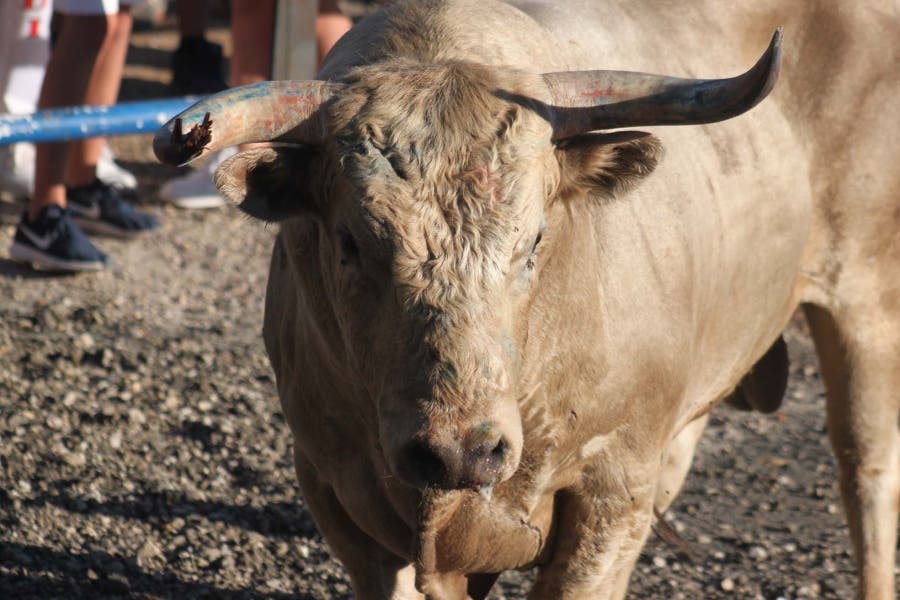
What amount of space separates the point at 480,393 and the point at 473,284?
24cm

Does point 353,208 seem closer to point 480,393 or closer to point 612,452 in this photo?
point 480,393

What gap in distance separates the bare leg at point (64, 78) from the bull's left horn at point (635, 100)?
14.0 feet

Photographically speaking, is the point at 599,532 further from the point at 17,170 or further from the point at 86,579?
the point at 17,170

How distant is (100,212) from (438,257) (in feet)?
17.2

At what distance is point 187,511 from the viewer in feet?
16.4

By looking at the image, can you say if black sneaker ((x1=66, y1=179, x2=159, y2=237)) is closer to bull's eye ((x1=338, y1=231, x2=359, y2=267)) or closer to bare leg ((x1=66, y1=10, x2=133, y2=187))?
bare leg ((x1=66, y1=10, x2=133, y2=187))

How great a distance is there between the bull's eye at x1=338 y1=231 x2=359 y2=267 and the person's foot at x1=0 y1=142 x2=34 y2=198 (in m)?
5.38

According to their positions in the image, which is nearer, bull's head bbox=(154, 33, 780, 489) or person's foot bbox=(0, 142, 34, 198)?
bull's head bbox=(154, 33, 780, 489)

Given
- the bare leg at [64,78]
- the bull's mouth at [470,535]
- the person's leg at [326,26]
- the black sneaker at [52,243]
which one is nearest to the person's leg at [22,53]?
the bare leg at [64,78]

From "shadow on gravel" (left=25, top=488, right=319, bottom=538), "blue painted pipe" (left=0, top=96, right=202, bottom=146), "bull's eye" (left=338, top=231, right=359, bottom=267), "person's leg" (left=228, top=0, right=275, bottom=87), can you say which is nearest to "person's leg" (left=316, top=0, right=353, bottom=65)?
"person's leg" (left=228, top=0, right=275, bottom=87)

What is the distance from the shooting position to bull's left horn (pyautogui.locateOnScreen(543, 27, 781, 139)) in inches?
120

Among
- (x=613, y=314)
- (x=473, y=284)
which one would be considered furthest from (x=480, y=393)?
(x=613, y=314)

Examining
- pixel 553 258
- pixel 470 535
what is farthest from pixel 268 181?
pixel 470 535

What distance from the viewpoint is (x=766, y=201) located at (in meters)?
4.26
